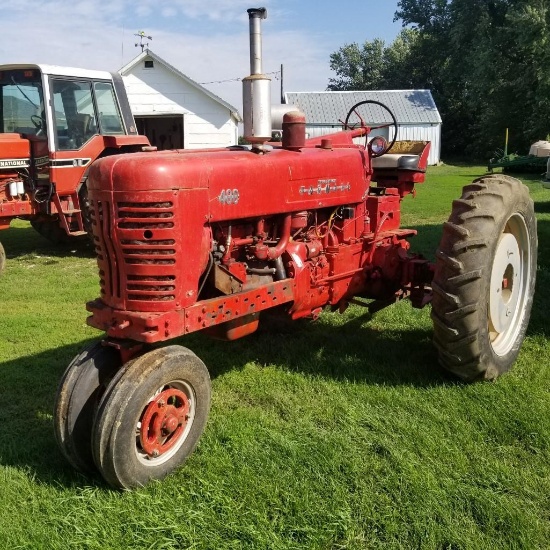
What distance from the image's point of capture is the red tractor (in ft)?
27.2

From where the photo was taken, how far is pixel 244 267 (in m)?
3.53

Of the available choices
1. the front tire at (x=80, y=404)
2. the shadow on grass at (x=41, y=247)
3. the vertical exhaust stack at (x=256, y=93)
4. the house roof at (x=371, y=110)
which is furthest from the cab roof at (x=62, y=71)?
the house roof at (x=371, y=110)

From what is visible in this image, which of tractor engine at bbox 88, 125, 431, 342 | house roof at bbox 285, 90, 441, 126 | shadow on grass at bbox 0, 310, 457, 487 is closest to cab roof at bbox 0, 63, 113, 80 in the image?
shadow on grass at bbox 0, 310, 457, 487

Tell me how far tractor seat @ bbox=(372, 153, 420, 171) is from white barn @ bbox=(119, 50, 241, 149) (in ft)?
50.3

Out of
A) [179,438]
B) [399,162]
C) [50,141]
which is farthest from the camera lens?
[50,141]

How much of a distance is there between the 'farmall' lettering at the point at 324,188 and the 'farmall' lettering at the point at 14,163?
5.77m

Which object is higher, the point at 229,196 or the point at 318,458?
the point at 229,196

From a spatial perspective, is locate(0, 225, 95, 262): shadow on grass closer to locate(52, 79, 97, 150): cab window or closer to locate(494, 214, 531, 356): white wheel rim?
locate(52, 79, 97, 150): cab window

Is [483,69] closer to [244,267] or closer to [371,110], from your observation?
[371,110]

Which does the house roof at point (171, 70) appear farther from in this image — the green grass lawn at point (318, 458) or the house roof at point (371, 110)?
the green grass lawn at point (318, 458)

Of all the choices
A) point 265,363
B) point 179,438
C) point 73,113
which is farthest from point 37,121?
point 179,438

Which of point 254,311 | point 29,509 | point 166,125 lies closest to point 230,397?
point 254,311

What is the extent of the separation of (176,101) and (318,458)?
60.1 ft

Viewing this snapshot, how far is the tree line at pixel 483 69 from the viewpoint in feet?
83.4
